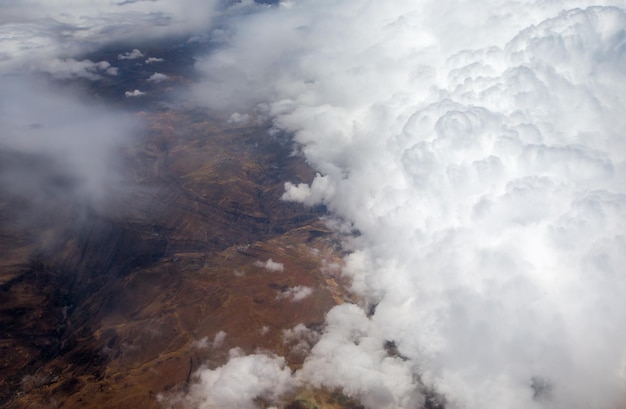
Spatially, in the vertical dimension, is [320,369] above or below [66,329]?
above

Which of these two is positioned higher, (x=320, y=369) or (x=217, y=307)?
(x=320, y=369)

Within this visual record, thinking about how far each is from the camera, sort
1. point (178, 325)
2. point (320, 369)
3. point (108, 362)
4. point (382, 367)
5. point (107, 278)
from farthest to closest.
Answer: point (107, 278) → point (178, 325) → point (108, 362) → point (320, 369) → point (382, 367)

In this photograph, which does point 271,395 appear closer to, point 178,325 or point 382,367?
point 382,367

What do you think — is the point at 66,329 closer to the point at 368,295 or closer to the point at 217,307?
the point at 217,307

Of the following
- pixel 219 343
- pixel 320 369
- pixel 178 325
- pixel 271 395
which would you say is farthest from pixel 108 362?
pixel 320 369

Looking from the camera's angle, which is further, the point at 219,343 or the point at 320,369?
the point at 219,343

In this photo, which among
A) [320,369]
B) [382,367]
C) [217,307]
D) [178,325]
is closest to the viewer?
[382,367]

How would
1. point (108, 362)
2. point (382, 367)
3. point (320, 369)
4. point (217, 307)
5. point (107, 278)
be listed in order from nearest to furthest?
point (382, 367), point (320, 369), point (108, 362), point (217, 307), point (107, 278)

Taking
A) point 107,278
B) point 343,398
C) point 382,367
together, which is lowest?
point 107,278

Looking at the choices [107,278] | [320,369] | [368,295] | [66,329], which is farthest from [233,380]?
[107,278]
